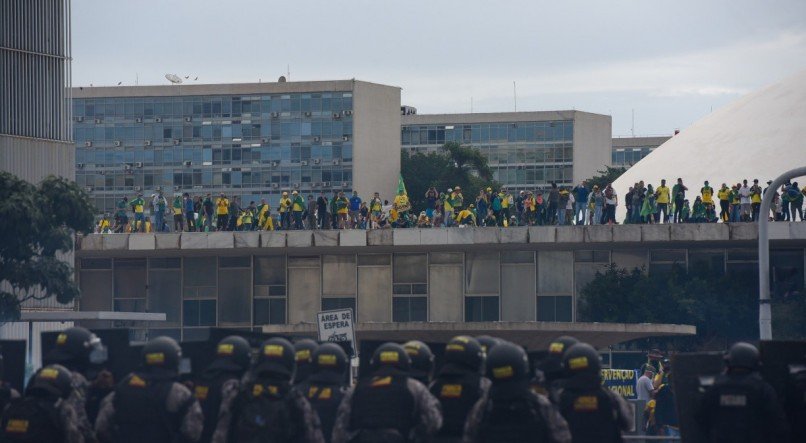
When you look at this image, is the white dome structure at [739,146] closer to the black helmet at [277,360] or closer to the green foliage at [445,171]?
the green foliage at [445,171]

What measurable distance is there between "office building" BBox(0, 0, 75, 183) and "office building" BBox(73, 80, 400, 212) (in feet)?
186

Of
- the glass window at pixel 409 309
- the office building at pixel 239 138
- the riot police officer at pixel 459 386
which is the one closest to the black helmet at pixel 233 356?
the riot police officer at pixel 459 386

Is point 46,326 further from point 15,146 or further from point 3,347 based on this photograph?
point 3,347

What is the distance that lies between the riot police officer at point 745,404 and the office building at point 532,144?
104 m

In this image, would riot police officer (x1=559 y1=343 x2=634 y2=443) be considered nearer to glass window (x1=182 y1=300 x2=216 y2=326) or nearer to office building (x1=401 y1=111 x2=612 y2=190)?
glass window (x1=182 y1=300 x2=216 y2=326)

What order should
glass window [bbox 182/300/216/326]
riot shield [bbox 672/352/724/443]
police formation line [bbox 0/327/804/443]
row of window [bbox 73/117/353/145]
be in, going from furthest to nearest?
row of window [bbox 73/117/353/145]
glass window [bbox 182/300/216/326]
riot shield [bbox 672/352/724/443]
police formation line [bbox 0/327/804/443]

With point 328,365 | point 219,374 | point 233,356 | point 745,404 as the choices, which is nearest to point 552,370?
point 745,404

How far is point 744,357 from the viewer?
52.1 ft

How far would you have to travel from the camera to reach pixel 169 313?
55.6 m

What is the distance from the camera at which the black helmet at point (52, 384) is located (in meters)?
16.6

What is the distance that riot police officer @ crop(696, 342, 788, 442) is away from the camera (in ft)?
52.0

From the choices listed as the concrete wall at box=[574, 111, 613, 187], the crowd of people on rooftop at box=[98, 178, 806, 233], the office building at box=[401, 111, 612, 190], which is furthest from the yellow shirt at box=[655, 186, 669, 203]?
the office building at box=[401, 111, 612, 190]

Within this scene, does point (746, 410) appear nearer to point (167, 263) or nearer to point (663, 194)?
point (663, 194)

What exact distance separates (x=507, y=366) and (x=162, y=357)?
3878 millimetres
